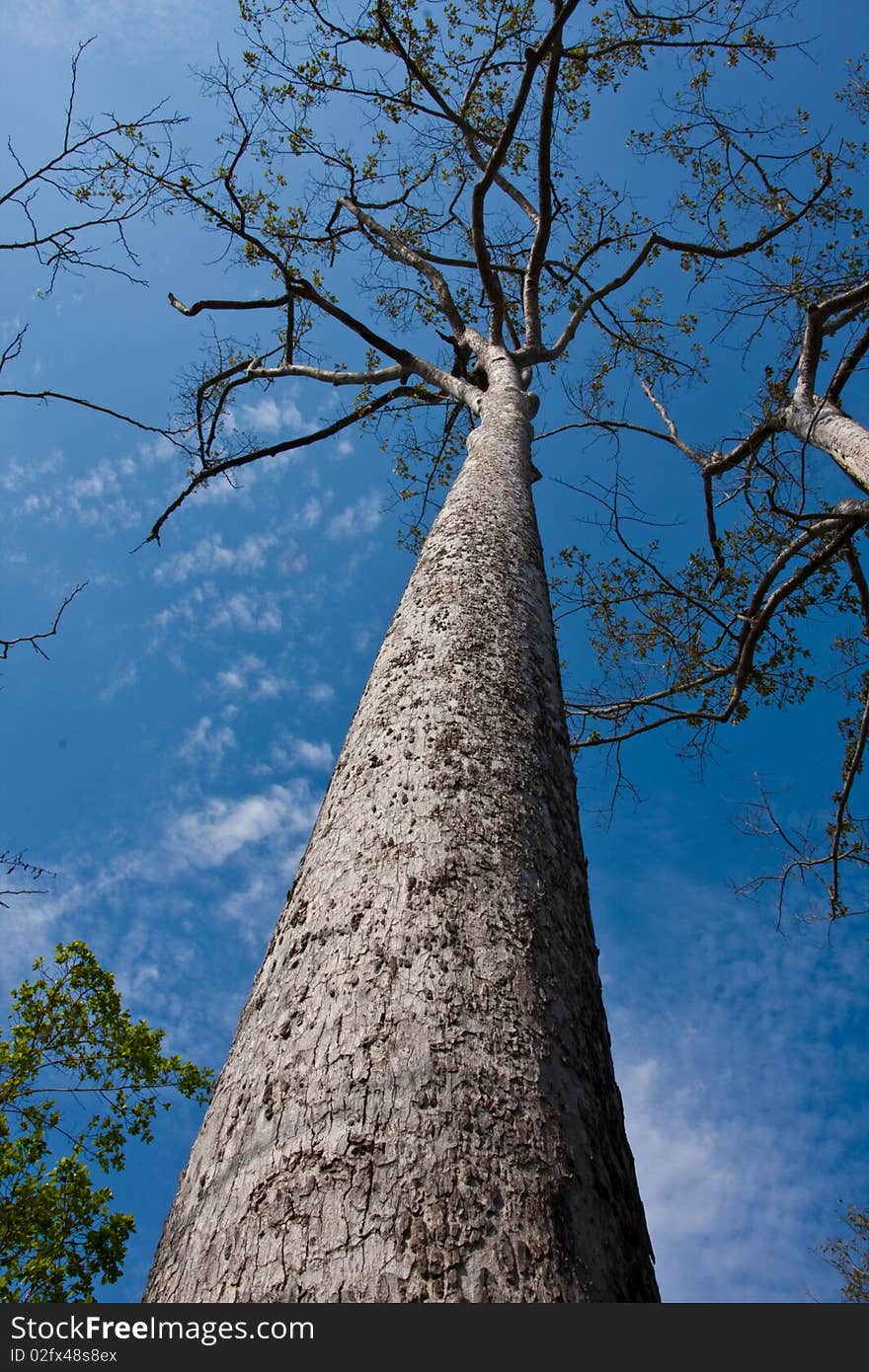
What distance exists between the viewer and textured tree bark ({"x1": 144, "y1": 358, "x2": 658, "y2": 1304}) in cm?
87

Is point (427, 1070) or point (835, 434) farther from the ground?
point (835, 434)

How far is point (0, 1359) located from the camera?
1.04m

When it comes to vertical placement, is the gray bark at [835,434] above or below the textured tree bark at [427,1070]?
above

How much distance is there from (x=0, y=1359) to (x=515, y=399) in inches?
184

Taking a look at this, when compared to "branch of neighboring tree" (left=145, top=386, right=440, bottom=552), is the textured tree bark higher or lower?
lower

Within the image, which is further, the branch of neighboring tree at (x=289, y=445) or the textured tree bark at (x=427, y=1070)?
the branch of neighboring tree at (x=289, y=445)

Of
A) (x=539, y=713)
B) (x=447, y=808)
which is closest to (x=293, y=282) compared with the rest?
(x=539, y=713)

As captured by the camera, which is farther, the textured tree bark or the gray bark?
the gray bark

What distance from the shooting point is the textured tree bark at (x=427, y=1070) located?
2.85 ft

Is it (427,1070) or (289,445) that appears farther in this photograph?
(289,445)

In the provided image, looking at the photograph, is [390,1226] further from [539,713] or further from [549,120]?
[549,120]

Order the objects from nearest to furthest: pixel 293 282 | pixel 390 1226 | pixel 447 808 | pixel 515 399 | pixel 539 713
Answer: pixel 390 1226 → pixel 447 808 → pixel 539 713 → pixel 515 399 → pixel 293 282

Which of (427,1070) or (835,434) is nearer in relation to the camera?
(427,1070)

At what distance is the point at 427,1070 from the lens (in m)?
1.02
